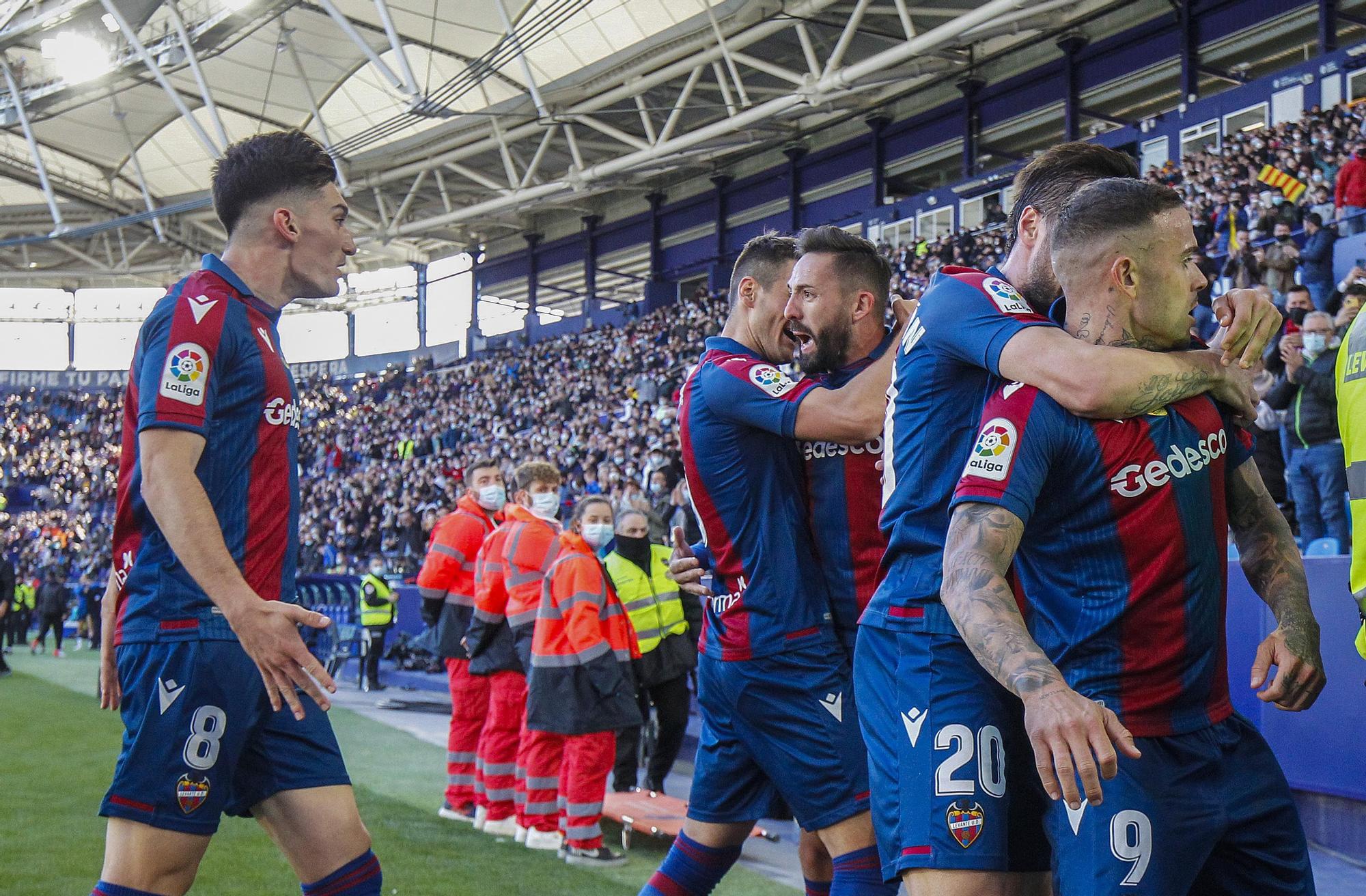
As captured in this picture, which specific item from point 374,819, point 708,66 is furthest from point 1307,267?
point 708,66

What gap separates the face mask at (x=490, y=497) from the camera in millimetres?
9141

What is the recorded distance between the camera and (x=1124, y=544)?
2340mm

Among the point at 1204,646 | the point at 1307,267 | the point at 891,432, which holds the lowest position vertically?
the point at 1204,646

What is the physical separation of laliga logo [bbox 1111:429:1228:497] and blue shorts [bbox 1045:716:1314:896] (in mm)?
447

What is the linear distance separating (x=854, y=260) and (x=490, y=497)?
591 centimetres

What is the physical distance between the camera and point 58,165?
1544 inches

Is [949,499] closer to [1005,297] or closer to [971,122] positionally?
[1005,297]

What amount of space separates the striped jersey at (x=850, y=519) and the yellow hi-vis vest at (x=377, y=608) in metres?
13.2

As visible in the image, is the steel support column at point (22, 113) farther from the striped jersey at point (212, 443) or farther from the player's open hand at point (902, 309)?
the player's open hand at point (902, 309)

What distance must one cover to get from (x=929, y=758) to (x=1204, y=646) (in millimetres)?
548

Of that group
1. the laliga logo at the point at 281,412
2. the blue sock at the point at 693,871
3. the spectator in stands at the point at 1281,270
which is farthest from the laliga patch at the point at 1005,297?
the spectator in stands at the point at 1281,270

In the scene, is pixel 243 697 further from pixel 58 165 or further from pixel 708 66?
pixel 58 165

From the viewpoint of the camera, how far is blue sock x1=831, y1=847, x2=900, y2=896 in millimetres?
3213

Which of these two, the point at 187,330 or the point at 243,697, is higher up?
the point at 187,330
